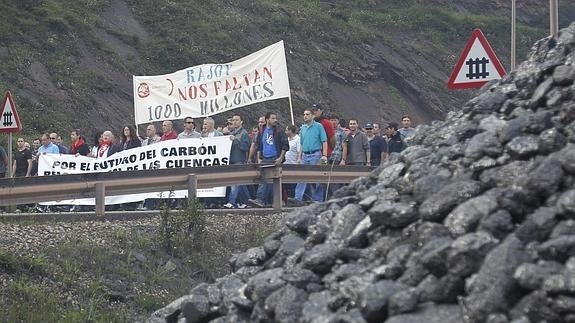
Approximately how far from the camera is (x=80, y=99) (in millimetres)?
40031

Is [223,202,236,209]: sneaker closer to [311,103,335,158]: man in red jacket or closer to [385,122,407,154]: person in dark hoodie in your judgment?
[311,103,335,158]: man in red jacket

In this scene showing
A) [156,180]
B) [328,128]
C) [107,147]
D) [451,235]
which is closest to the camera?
[451,235]

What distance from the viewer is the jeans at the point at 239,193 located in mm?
20609

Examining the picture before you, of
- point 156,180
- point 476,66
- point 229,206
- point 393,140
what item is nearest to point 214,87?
point 393,140

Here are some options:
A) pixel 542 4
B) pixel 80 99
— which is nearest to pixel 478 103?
pixel 80 99

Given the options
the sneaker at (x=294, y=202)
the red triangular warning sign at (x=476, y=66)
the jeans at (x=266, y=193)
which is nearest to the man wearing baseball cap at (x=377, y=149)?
the sneaker at (x=294, y=202)

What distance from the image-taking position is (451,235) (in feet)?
27.6

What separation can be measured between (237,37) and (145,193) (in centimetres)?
3111

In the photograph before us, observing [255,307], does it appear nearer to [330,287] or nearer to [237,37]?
[330,287]

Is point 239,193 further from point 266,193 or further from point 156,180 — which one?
point 156,180

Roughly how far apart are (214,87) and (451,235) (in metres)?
17.7

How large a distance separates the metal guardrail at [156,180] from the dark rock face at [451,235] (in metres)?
7.41

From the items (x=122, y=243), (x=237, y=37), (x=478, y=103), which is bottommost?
(x=122, y=243)

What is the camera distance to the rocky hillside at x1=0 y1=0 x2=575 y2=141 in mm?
40406
